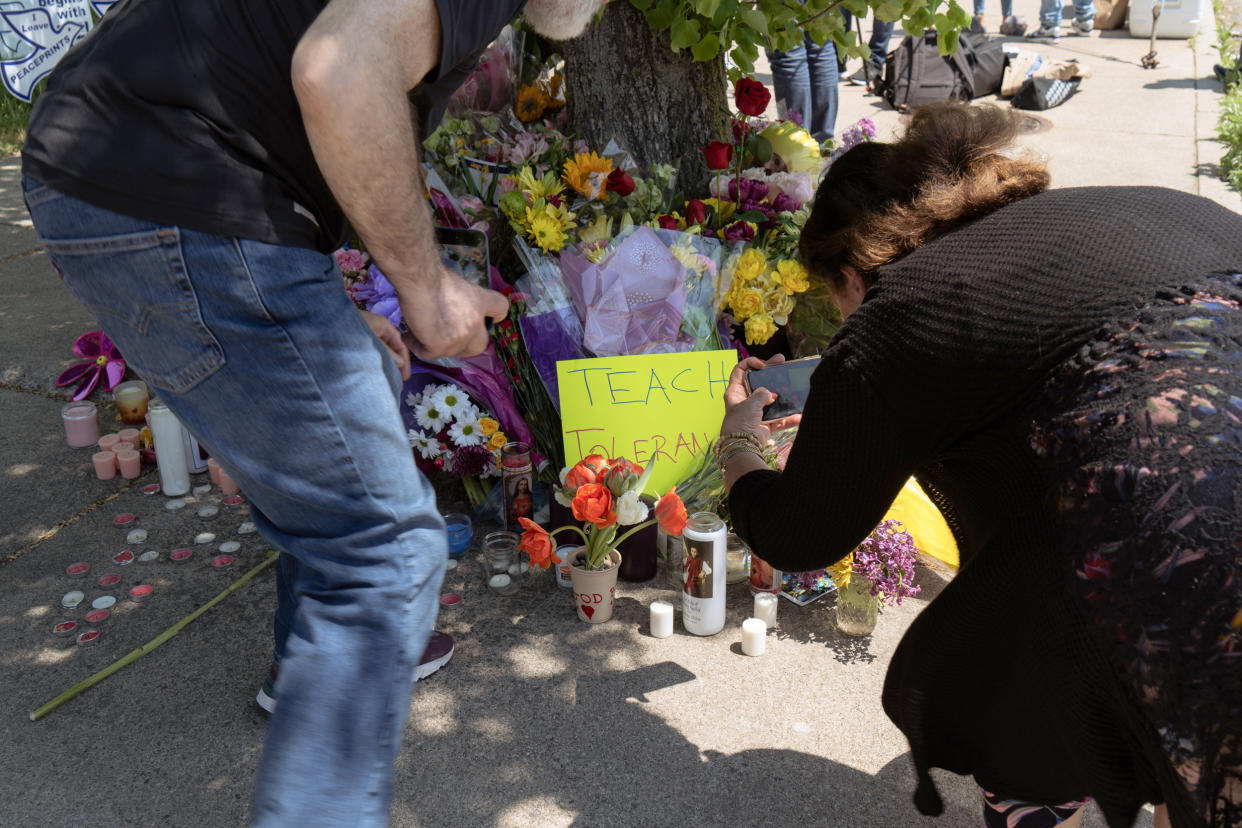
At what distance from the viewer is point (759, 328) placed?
3.07 metres

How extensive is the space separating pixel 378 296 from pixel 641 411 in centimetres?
86

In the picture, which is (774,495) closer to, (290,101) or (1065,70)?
(290,101)

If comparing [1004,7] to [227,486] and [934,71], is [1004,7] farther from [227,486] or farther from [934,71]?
[227,486]

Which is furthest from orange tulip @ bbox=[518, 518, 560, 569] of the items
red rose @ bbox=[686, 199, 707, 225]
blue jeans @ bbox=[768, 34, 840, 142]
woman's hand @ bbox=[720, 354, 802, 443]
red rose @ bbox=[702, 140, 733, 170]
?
blue jeans @ bbox=[768, 34, 840, 142]

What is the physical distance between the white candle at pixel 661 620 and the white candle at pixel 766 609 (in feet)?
0.70

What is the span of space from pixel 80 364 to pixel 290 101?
9.30ft

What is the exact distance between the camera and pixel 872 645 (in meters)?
2.52

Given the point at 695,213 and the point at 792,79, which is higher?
the point at 792,79

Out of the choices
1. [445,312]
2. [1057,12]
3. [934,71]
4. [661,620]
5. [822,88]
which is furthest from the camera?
[1057,12]

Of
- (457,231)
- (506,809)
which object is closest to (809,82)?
(457,231)

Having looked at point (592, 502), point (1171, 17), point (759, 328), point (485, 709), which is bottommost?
point (485, 709)

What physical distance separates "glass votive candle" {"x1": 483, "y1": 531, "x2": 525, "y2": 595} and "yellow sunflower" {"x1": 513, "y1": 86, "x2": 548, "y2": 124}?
5.41ft

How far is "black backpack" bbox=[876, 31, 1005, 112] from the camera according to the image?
756 cm

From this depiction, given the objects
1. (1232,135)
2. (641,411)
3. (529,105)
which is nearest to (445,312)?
(641,411)
